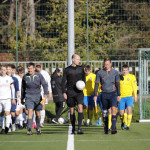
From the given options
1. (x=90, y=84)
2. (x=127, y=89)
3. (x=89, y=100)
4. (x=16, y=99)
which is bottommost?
(x=89, y=100)

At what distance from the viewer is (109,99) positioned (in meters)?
13.0

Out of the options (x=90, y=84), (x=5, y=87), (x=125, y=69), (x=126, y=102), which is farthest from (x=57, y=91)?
(x=5, y=87)

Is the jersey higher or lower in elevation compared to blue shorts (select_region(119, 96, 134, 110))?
higher

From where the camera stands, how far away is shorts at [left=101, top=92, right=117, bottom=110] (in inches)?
512

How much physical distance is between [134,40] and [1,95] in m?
7.24

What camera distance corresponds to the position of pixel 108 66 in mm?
12953

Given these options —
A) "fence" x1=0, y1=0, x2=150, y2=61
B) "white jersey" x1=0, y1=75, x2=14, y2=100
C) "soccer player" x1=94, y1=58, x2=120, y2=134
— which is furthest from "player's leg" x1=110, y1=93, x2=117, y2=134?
"fence" x1=0, y1=0, x2=150, y2=61

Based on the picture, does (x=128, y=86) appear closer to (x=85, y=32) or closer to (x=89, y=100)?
(x=89, y=100)

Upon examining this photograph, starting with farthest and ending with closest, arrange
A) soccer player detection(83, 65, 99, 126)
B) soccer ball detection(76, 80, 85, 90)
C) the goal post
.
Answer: the goal post → soccer player detection(83, 65, 99, 126) → soccer ball detection(76, 80, 85, 90)

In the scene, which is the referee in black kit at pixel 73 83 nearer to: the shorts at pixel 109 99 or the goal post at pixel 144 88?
the shorts at pixel 109 99

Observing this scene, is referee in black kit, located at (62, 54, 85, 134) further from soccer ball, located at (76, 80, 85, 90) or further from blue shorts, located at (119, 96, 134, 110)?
blue shorts, located at (119, 96, 134, 110)

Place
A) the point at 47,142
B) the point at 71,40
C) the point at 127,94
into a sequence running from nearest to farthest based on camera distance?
the point at 47,142
the point at 127,94
the point at 71,40

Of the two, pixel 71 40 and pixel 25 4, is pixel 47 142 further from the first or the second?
pixel 25 4

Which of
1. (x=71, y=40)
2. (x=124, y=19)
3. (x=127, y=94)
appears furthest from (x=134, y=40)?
(x=127, y=94)
